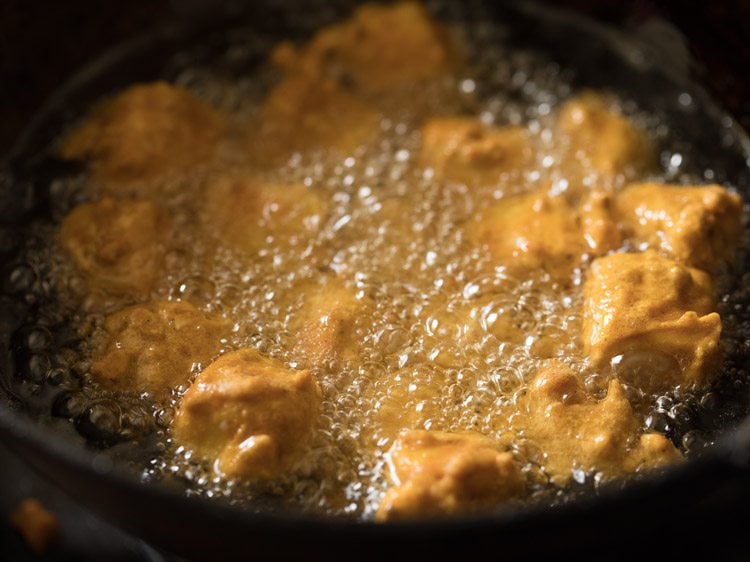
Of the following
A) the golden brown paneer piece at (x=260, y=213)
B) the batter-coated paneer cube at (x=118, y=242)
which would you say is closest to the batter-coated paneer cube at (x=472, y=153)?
the golden brown paneer piece at (x=260, y=213)

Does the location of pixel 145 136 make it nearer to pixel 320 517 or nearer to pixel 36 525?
pixel 36 525

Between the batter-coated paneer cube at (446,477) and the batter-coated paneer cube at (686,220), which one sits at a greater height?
the batter-coated paneer cube at (686,220)

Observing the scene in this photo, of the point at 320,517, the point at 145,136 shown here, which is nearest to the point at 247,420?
the point at 320,517

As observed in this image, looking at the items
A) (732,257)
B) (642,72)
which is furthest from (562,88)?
(732,257)

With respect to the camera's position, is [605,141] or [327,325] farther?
[605,141]

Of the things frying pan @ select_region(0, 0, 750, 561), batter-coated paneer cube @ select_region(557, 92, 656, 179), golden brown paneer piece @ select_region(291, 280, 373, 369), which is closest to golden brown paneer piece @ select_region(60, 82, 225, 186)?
frying pan @ select_region(0, 0, 750, 561)

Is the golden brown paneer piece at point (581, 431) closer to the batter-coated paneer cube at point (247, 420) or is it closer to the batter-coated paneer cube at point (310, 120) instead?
the batter-coated paneer cube at point (247, 420)

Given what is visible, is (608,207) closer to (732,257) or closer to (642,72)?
(732,257)

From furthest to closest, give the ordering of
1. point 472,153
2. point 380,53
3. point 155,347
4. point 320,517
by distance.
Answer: point 380,53 → point 472,153 → point 155,347 → point 320,517
